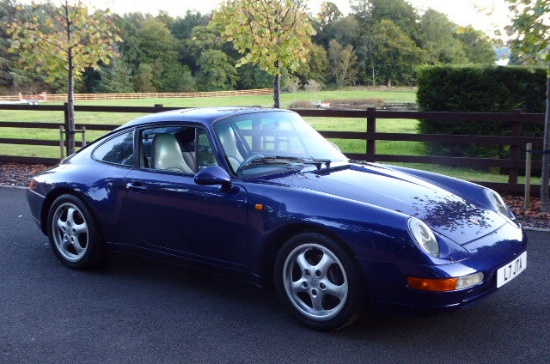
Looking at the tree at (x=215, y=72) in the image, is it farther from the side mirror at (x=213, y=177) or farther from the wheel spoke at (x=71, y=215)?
the side mirror at (x=213, y=177)

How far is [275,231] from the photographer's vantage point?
4.28 m

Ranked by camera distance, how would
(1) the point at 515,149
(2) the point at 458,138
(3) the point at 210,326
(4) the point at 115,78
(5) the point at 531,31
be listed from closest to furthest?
(3) the point at 210,326 → (5) the point at 531,31 → (1) the point at 515,149 → (2) the point at 458,138 → (4) the point at 115,78

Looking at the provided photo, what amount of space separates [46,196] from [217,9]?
6295 mm

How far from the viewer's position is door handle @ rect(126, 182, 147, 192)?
5.09 m

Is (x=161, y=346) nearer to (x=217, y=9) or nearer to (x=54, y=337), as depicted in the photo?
(x=54, y=337)

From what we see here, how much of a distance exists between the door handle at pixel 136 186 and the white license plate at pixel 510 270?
281 centimetres

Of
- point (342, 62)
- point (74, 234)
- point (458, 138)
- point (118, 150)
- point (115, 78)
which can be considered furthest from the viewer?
point (115, 78)

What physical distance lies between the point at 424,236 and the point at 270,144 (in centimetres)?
165

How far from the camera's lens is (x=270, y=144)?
5027 mm

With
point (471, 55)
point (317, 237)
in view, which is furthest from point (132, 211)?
point (471, 55)

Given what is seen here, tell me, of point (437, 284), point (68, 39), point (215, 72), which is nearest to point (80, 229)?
point (437, 284)

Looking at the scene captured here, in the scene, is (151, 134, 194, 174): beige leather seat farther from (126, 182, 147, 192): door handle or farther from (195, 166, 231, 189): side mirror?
(195, 166, 231, 189): side mirror

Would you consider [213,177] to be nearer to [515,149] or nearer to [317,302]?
[317,302]

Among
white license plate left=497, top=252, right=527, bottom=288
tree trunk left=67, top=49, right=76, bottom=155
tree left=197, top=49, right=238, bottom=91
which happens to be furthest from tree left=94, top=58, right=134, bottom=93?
white license plate left=497, top=252, right=527, bottom=288
